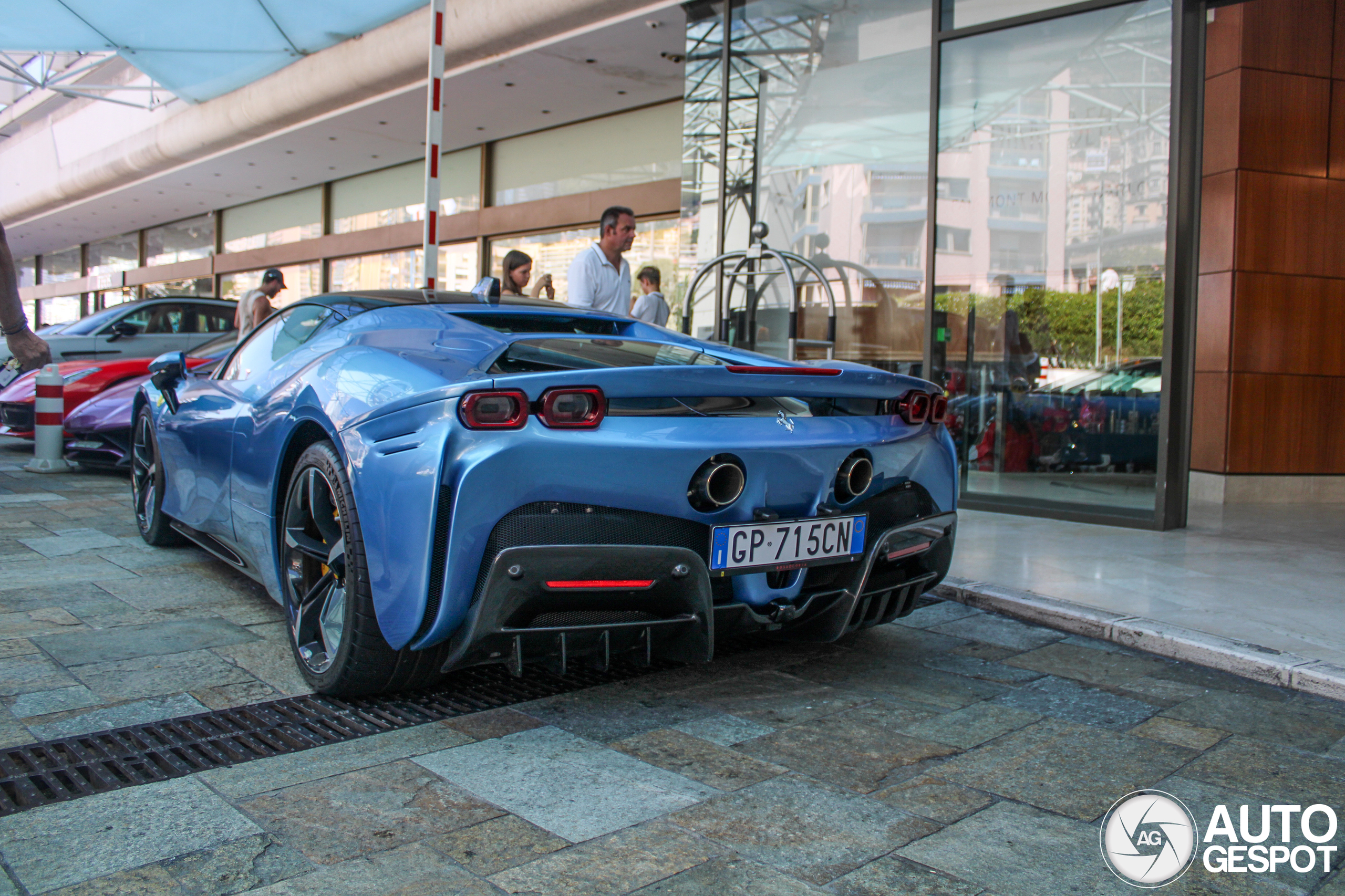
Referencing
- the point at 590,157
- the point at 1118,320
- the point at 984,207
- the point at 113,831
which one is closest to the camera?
the point at 113,831

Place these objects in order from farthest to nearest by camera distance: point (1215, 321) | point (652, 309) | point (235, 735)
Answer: point (1215, 321), point (652, 309), point (235, 735)

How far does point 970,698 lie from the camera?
9.89ft

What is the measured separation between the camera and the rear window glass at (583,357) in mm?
2652

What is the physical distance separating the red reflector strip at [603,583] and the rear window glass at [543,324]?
0.98 metres

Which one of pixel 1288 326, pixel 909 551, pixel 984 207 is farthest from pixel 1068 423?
pixel 909 551

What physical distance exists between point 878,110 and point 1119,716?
6.15 m

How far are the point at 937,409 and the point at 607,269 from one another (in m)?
3.30

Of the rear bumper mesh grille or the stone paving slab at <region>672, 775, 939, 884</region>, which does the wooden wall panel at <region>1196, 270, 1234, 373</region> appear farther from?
the stone paving slab at <region>672, 775, 939, 884</region>

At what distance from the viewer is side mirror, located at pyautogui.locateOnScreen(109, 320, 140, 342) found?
10805 mm

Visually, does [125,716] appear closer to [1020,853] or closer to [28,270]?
[1020,853]

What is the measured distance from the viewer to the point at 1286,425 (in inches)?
343

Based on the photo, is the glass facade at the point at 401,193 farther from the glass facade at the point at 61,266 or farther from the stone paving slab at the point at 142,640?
the glass facade at the point at 61,266

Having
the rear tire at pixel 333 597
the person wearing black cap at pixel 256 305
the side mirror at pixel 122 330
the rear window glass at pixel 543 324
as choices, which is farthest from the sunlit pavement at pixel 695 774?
the side mirror at pixel 122 330

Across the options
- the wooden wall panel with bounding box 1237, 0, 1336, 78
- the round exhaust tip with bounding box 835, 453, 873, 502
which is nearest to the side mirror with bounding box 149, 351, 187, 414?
the round exhaust tip with bounding box 835, 453, 873, 502
